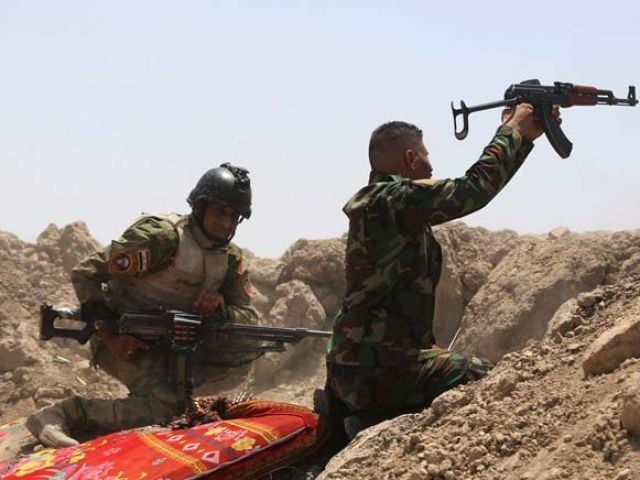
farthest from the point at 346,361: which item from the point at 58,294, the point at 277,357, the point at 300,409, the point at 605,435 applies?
the point at 58,294

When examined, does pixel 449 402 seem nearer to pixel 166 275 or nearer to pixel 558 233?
pixel 166 275

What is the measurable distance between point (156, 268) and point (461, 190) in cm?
280

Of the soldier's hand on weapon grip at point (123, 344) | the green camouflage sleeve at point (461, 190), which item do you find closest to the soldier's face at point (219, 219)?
the soldier's hand on weapon grip at point (123, 344)

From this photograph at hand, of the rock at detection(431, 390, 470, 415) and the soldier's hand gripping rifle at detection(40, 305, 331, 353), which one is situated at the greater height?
the soldier's hand gripping rifle at detection(40, 305, 331, 353)

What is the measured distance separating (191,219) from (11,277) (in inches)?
194

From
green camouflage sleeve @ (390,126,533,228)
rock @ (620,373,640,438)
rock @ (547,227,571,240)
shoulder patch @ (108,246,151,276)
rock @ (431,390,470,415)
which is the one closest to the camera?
rock @ (620,373,640,438)

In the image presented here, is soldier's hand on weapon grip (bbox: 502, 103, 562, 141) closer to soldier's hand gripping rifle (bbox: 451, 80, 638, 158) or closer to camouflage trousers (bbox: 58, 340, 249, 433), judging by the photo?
soldier's hand gripping rifle (bbox: 451, 80, 638, 158)

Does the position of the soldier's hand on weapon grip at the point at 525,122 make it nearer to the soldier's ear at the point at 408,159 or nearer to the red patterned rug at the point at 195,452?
the soldier's ear at the point at 408,159

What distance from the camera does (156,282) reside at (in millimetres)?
6410

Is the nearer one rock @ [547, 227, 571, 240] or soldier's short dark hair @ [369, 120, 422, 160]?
soldier's short dark hair @ [369, 120, 422, 160]

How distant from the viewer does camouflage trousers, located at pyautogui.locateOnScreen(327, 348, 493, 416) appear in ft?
13.9

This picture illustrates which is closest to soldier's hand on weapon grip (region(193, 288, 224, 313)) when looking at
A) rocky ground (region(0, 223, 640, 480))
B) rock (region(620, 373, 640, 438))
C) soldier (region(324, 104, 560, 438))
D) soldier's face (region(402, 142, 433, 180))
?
rocky ground (region(0, 223, 640, 480))

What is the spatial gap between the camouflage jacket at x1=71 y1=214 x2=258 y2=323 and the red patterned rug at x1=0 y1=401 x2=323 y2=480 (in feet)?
5.61

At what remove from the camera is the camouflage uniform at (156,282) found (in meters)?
6.12
